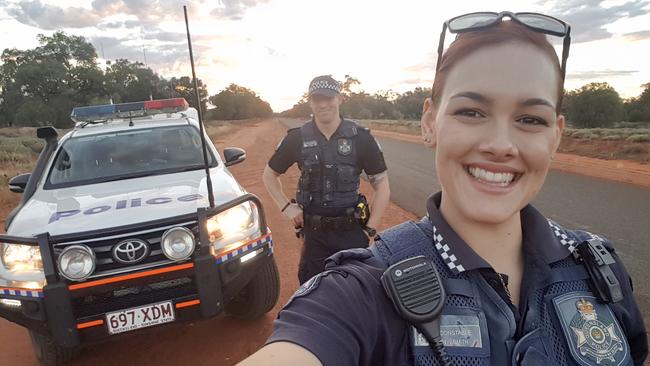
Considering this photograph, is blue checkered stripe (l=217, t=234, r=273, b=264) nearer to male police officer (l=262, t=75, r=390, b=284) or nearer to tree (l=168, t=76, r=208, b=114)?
male police officer (l=262, t=75, r=390, b=284)

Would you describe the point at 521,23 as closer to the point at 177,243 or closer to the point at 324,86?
the point at 324,86

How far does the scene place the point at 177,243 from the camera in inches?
119

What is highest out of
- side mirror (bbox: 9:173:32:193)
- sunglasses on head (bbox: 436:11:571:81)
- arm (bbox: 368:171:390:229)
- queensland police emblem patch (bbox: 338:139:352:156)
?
sunglasses on head (bbox: 436:11:571:81)

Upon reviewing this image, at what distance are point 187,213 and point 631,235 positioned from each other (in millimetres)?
6164

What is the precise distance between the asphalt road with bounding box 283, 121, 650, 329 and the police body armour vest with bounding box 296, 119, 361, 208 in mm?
2929

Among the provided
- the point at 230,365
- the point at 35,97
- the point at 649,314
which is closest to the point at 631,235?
the point at 649,314

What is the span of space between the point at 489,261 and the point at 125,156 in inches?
159

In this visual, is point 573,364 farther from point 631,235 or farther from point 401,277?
point 631,235

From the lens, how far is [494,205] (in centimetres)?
126

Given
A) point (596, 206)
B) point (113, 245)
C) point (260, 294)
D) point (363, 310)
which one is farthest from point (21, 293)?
point (596, 206)

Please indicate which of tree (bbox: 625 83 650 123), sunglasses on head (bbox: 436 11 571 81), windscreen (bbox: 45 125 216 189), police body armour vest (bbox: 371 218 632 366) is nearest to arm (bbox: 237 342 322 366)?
police body armour vest (bbox: 371 218 632 366)

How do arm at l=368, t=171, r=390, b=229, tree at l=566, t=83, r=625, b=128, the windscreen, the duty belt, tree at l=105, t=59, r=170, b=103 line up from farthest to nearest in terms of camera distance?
tree at l=105, t=59, r=170, b=103 < tree at l=566, t=83, r=625, b=128 < the windscreen < arm at l=368, t=171, r=390, b=229 < the duty belt

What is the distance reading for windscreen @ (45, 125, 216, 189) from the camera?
4.21 meters

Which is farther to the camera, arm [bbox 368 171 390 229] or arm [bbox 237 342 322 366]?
arm [bbox 368 171 390 229]
